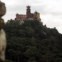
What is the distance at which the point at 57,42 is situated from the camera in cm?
8531

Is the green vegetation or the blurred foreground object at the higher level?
the green vegetation

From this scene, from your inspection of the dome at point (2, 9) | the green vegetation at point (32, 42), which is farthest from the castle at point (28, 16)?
the dome at point (2, 9)

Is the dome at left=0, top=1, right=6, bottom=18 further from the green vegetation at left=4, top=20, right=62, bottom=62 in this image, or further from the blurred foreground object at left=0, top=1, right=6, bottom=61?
the green vegetation at left=4, top=20, right=62, bottom=62

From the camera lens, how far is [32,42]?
79.6m

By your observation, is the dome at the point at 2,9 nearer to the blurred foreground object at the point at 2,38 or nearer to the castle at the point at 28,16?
the blurred foreground object at the point at 2,38

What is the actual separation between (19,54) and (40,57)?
11.9ft

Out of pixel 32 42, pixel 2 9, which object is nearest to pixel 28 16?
pixel 32 42

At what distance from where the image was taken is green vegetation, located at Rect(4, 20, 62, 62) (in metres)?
67.2

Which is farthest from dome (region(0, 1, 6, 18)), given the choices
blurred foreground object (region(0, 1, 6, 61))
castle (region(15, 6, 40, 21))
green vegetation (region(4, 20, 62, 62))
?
castle (region(15, 6, 40, 21))

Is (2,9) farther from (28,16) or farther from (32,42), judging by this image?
(28,16)

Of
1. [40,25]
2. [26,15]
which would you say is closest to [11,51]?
[40,25]

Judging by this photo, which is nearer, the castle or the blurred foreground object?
the blurred foreground object

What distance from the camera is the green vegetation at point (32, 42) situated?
220 ft

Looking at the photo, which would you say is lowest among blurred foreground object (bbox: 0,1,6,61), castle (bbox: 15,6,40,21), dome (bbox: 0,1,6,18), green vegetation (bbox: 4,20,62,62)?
blurred foreground object (bbox: 0,1,6,61)
